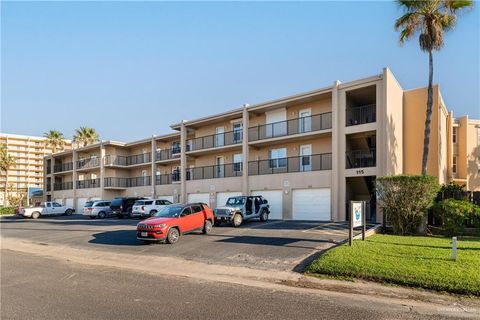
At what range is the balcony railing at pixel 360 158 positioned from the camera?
78.2 feet

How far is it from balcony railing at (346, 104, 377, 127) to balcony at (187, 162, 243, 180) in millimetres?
10161

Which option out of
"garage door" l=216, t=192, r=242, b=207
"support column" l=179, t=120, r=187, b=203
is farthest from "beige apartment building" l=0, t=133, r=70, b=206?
"garage door" l=216, t=192, r=242, b=207

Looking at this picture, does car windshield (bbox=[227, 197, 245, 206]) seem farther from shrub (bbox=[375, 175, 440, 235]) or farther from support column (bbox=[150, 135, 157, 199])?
support column (bbox=[150, 135, 157, 199])

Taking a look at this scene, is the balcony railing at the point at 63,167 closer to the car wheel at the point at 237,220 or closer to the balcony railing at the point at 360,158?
the car wheel at the point at 237,220

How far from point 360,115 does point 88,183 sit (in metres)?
35.0

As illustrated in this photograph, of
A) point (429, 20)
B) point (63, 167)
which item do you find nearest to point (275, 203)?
point (429, 20)

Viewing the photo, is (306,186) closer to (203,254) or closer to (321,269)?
(203,254)

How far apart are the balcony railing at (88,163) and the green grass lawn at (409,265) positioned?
39.4 m

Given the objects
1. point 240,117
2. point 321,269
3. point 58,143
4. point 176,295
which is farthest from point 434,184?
point 58,143

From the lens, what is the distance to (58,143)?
64.1 meters

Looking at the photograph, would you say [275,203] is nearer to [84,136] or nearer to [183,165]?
[183,165]

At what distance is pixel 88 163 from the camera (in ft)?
153

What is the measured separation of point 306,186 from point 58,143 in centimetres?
5305

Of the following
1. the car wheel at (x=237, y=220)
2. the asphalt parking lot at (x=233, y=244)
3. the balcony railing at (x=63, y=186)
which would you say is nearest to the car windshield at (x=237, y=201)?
the car wheel at (x=237, y=220)
